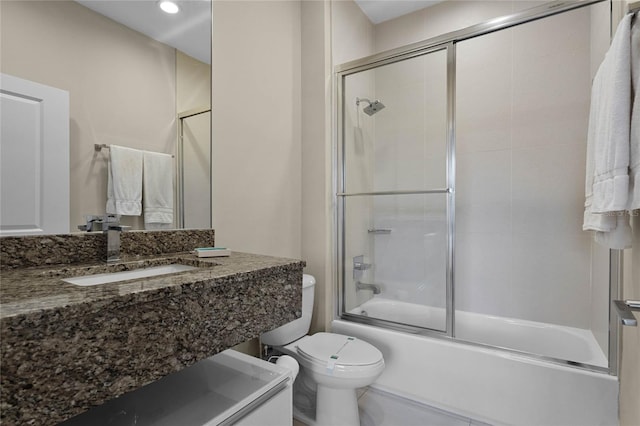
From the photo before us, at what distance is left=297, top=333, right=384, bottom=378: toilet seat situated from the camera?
1465mm

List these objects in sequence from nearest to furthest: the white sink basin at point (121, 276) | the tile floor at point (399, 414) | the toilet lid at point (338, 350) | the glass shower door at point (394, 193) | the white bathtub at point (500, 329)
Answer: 1. the white sink basin at point (121, 276)
2. the toilet lid at point (338, 350)
3. the tile floor at point (399, 414)
4. the white bathtub at point (500, 329)
5. the glass shower door at point (394, 193)

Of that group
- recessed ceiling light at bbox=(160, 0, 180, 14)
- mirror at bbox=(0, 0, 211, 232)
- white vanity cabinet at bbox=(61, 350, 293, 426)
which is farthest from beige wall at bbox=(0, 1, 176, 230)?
white vanity cabinet at bbox=(61, 350, 293, 426)

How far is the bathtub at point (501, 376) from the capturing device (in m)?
1.45

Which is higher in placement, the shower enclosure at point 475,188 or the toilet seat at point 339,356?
the shower enclosure at point 475,188

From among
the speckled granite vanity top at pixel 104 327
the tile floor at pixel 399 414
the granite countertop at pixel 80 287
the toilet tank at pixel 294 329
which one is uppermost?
the granite countertop at pixel 80 287

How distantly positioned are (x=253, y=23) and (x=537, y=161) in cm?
206

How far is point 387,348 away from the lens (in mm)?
1920

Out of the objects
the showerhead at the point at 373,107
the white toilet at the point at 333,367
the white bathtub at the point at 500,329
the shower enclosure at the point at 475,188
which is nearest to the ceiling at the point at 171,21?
the shower enclosure at the point at 475,188

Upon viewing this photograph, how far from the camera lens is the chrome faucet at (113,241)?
1062 millimetres

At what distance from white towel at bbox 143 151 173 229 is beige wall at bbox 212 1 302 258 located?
0.81 feet

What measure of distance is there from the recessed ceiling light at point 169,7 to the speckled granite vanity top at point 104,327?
103cm

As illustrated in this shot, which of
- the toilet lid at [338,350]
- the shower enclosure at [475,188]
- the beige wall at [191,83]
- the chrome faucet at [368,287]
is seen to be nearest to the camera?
the beige wall at [191,83]

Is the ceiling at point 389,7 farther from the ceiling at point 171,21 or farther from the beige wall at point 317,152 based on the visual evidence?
the ceiling at point 171,21

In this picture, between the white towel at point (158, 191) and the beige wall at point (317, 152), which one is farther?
the beige wall at point (317, 152)
